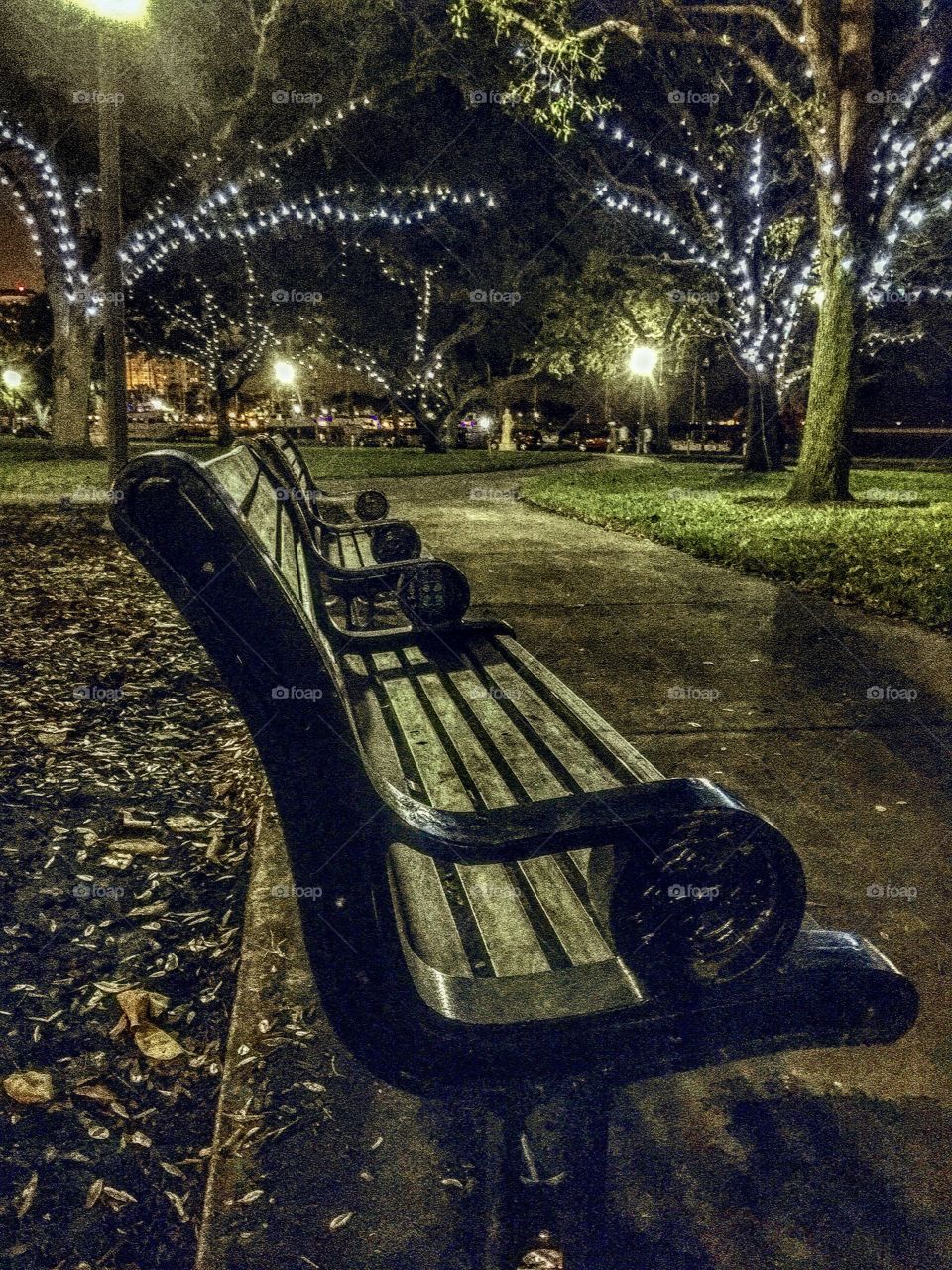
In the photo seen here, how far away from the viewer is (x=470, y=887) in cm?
199

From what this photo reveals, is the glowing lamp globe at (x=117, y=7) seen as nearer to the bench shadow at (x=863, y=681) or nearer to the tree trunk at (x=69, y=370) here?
the bench shadow at (x=863, y=681)

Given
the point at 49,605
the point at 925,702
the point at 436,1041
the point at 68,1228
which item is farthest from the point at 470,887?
the point at 49,605

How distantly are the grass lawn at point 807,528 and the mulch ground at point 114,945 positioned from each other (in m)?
4.77

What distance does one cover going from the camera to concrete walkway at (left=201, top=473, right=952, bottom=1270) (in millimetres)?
1585

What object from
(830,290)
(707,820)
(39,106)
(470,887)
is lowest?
(470,887)

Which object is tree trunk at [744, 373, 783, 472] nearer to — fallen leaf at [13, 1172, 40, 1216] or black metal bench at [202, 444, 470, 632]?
black metal bench at [202, 444, 470, 632]

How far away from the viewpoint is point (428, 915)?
1.80m

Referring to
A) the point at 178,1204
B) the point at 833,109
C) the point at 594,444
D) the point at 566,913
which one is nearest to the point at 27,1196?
the point at 178,1204

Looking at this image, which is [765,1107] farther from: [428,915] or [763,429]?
[763,429]

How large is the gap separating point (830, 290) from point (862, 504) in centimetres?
291

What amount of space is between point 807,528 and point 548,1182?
31.3ft

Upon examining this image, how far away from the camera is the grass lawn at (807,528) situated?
275 inches

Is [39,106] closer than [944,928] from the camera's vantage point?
No

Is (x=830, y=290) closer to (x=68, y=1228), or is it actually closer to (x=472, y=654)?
(x=472, y=654)
